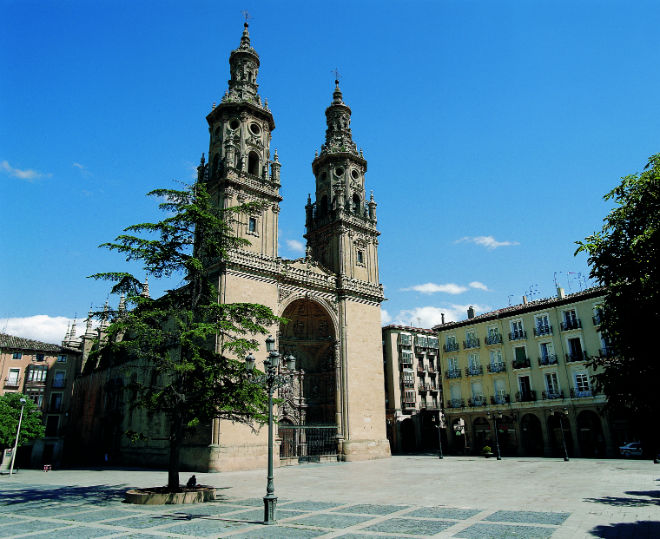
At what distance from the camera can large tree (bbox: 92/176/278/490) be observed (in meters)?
16.4

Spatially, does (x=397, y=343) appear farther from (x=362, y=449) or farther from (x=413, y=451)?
(x=362, y=449)

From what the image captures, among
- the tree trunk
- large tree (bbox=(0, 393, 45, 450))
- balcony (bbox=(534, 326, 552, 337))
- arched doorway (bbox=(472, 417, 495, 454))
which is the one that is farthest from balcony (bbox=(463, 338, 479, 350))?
large tree (bbox=(0, 393, 45, 450))

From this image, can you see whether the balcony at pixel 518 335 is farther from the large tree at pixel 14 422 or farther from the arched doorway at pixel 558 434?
the large tree at pixel 14 422

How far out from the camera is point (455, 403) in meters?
43.9

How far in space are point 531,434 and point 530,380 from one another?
16.7 ft

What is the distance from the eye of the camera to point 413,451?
48844 millimetres

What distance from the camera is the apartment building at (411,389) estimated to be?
1991 inches

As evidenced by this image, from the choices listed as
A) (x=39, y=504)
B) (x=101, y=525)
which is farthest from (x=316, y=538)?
(x=39, y=504)

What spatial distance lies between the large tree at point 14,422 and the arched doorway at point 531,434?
3822 cm

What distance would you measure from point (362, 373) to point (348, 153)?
2022 cm

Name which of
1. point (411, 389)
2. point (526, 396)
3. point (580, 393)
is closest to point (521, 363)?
point (526, 396)

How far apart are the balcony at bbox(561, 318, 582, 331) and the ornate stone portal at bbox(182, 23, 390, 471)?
1472cm

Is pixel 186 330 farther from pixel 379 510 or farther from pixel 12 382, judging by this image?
pixel 12 382

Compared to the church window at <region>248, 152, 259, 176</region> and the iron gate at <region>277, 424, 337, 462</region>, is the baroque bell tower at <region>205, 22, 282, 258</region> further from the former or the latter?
the iron gate at <region>277, 424, 337, 462</region>
